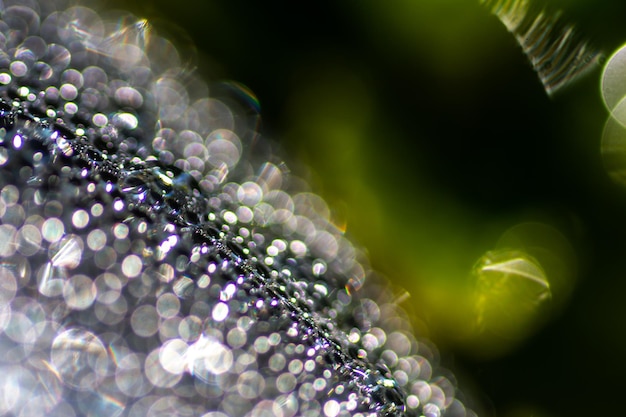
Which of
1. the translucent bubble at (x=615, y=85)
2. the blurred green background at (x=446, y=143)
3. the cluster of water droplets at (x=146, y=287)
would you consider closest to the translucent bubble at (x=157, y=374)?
the cluster of water droplets at (x=146, y=287)

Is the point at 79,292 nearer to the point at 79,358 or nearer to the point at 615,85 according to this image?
the point at 79,358

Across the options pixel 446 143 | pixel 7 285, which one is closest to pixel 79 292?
pixel 7 285

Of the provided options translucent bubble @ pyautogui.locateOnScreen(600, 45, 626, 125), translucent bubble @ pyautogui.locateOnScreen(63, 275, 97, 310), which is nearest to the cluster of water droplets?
translucent bubble @ pyautogui.locateOnScreen(63, 275, 97, 310)

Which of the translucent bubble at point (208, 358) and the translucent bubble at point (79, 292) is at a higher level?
the translucent bubble at point (79, 292)

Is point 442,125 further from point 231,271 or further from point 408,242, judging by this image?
point 231,271

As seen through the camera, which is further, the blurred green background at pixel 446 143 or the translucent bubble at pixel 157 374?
the blurred green background at pixel 446 143

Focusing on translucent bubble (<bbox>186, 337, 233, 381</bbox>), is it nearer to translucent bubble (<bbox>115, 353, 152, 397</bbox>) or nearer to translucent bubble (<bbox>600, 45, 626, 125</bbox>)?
translucent bubble (<bbox>115, 353, 152, 397</bbox>)

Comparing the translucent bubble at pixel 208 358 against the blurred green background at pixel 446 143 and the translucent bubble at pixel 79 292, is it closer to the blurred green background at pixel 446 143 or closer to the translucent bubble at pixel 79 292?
the translucent bubble at pixel 79 292
